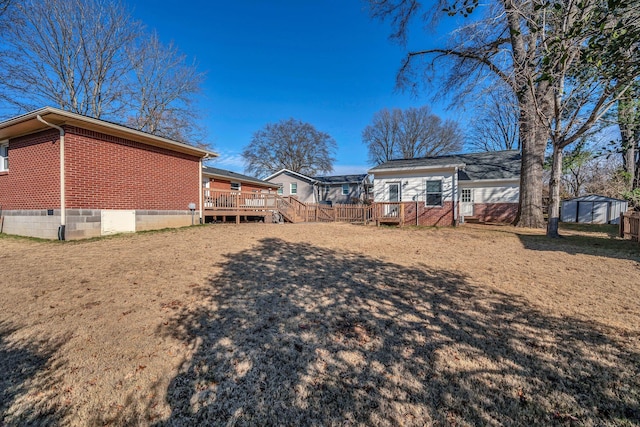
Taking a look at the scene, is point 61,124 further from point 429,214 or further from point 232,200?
point 429,214

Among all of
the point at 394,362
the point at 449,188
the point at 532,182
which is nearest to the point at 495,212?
the point at 532,182

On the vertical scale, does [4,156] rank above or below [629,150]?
below

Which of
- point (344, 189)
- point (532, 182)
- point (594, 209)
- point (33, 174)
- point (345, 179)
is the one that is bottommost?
point (594, 209)

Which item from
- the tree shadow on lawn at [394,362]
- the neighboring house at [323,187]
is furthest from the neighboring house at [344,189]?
the tree shadow on lawn at [394,362]

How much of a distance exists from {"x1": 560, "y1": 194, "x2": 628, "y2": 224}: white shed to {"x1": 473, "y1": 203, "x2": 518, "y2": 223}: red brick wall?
6695mm

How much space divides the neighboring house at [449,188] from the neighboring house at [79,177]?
1124cm

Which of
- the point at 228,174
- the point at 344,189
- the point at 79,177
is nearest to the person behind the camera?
the point at 79,177

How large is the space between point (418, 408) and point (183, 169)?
12067 millimetres

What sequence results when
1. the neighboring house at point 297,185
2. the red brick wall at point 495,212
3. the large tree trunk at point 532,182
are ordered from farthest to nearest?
the neighboring house at point 297,185 → the red brick wall at point 495,212 → the large tree trunk at point 532,182

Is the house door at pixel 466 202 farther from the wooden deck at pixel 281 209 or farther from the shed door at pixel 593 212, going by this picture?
the shed door at pixel 593 212

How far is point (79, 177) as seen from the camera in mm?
8172

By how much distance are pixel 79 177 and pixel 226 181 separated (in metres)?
11.2

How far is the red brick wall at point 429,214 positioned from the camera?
14406mm

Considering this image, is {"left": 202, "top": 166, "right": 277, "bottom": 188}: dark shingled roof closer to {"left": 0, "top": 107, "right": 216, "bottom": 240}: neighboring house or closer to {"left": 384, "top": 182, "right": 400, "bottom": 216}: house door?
{"left": 0, "top": 107, "right": 216, "bottom": 240}: neighboring house
